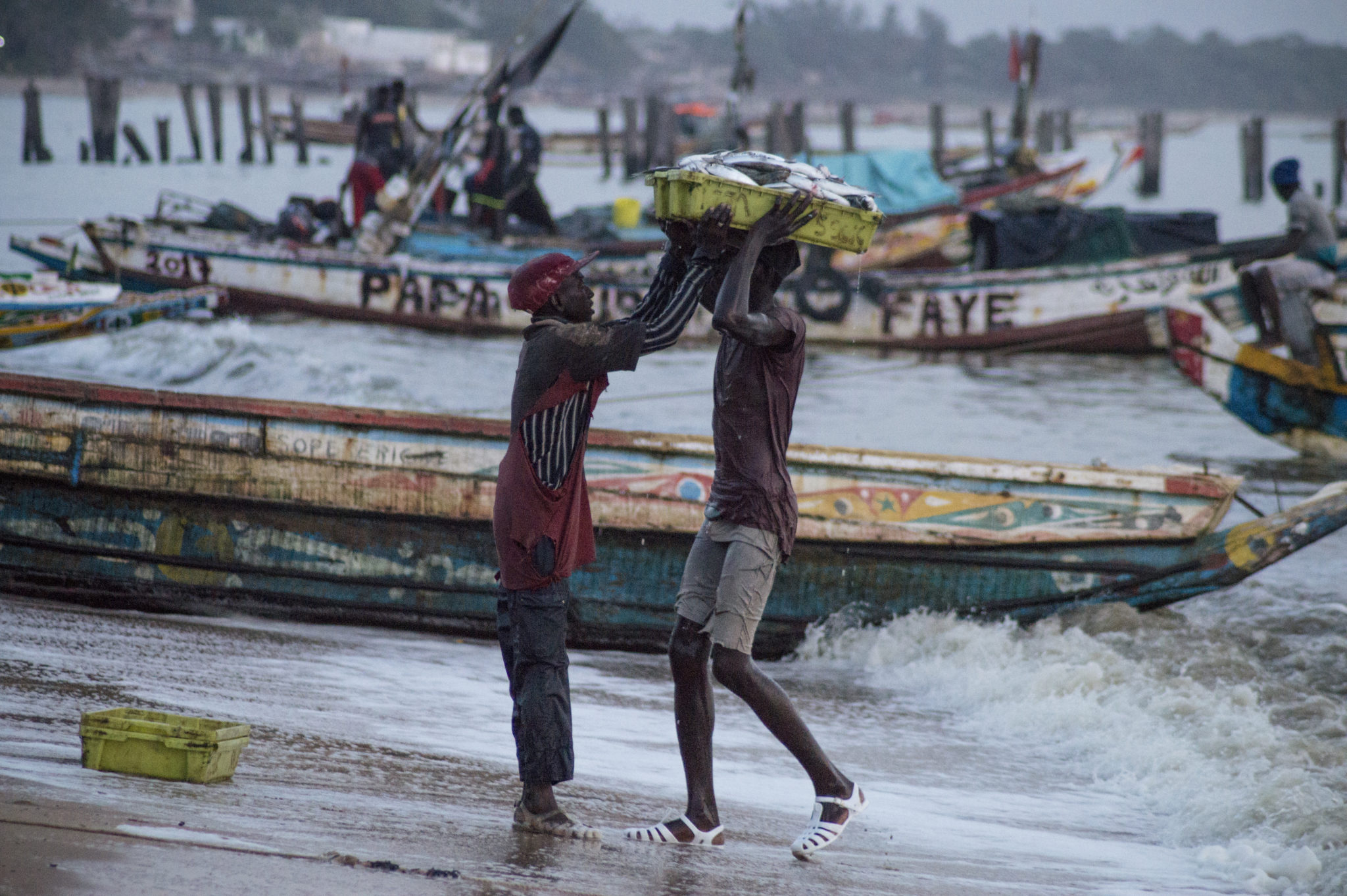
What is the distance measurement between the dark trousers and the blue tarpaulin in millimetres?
16255

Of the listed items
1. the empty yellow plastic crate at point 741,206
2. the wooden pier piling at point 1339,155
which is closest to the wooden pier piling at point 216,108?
the wooden pier piling at point 1339,155

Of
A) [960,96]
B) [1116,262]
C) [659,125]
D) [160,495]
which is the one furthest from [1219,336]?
[960,96]

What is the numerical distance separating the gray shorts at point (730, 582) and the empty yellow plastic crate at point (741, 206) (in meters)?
0.82

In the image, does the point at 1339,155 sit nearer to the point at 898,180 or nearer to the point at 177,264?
the point at 898,180

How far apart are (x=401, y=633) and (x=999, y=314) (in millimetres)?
11710

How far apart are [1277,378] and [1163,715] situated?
6458 millimetres

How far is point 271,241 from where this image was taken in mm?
17156

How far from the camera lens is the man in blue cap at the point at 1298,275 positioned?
37.0ft

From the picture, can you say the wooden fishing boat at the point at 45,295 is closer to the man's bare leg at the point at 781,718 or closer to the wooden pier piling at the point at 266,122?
the man's bare leg at the point at 781,718

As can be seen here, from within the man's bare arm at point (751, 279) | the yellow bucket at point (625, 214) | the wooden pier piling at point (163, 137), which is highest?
the wooden pier piling at point (163, 137)

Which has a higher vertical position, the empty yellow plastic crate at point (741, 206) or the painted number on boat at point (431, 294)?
the empty yellow plastic crate at point (741, 206)

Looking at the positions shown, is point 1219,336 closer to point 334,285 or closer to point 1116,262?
point 1116,262

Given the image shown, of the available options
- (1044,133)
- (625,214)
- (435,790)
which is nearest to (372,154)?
(625,214)

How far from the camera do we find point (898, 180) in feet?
64.7
